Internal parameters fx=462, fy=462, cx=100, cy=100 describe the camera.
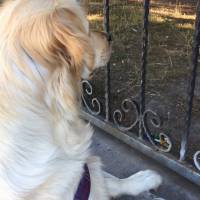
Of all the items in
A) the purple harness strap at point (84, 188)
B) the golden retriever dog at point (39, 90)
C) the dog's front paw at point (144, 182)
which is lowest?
the dog's front paw at point (144, 182)

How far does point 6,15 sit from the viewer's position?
1.87m

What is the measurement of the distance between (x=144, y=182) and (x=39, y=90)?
1244mm

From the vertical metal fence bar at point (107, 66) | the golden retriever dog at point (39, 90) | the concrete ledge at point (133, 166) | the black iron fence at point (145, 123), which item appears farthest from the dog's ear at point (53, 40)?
the concrete ledge at point (133, 166)

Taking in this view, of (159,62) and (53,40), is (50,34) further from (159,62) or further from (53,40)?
(159,62)

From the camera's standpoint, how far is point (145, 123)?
2.90 meters

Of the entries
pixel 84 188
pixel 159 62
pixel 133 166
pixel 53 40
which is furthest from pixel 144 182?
pixel 159 62

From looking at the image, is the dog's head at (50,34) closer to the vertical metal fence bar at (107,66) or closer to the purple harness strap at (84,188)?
the purple harness strap at (84,188)

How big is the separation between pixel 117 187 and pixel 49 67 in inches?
47.9

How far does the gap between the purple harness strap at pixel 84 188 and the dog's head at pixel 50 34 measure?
1.93ft

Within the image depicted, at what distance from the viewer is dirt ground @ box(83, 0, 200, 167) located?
3383mm

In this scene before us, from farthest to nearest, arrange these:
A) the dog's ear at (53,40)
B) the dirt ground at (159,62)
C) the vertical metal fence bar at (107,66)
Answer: the dirt ground at (159,62), the vertical metal fence bar at (107,66), the dog's ear at (53,40)

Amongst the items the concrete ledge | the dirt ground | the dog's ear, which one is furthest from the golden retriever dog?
the dirt ground

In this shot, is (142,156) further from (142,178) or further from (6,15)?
(6,15)

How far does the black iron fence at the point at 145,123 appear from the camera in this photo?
100 inches
